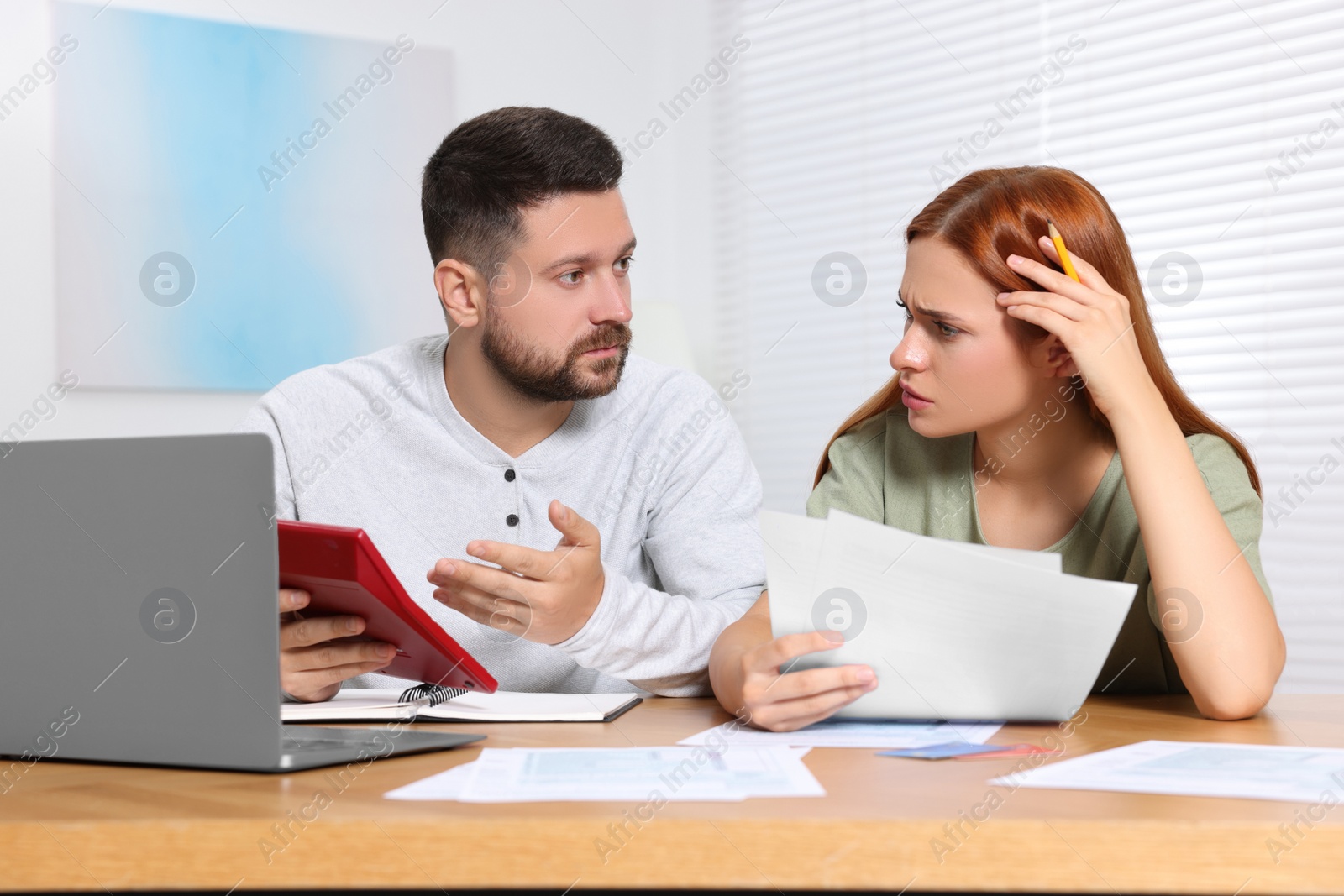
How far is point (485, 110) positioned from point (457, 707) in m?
2.41

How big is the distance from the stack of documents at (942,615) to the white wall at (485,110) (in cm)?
187

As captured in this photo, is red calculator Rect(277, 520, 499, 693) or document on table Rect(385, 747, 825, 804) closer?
document on table Rect(385, 747, 825, 804)

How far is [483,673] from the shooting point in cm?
109

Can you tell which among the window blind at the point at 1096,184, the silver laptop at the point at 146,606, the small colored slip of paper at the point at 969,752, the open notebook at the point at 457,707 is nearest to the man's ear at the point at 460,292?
the open notebook at the point at 457,707

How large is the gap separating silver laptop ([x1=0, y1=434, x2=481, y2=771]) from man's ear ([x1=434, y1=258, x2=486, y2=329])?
932 millimetres

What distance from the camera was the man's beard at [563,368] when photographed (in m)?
1.62

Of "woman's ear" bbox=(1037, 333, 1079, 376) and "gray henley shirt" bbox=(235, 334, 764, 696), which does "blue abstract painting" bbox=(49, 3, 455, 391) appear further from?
"woman's ear" bbox=(1037, 333, 1079, 376)

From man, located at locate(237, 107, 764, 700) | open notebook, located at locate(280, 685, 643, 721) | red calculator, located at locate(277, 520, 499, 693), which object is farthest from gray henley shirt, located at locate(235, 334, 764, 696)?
red calculator, located at locate(277, 520, 499, 693)

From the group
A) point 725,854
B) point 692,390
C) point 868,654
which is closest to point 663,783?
point 725,854

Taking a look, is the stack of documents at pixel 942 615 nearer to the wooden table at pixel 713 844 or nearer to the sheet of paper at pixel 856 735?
the sheet of paper at pixel 856 735

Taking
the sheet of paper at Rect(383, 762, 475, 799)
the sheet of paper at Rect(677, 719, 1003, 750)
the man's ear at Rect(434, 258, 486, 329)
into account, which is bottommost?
the sheet of paper at Rect(677, 719, 1003, 750)

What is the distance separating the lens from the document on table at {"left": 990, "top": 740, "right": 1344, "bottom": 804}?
28.2 inches

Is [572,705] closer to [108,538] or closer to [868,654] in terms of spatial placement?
[868,654]

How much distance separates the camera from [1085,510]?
1.38 meters
